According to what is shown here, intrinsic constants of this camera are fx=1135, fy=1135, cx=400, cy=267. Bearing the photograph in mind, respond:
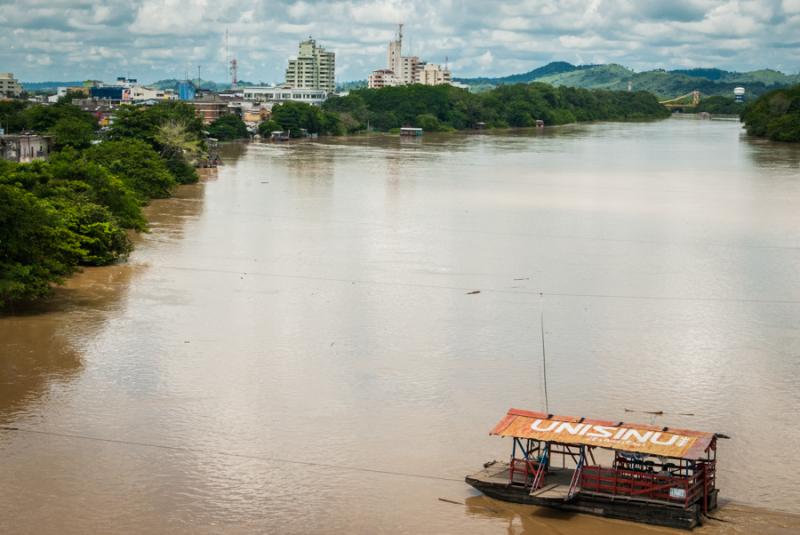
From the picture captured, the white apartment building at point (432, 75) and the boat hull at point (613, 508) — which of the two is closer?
the boat hull at point (613, 508)

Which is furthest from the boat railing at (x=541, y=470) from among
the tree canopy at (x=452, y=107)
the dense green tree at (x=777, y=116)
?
the tree canopy at (x=452, y=107)

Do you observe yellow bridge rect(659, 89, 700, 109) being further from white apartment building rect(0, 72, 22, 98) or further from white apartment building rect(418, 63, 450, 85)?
white apartment building rect(0, 72, 22, 98)

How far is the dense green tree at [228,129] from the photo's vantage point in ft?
191

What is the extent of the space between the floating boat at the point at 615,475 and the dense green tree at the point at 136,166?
20.6 m

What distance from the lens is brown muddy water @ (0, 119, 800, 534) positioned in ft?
34.3

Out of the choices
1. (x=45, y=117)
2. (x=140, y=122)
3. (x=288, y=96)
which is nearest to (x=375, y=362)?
(x=140, y=122)

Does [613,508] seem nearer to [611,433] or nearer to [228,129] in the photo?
[611,433]

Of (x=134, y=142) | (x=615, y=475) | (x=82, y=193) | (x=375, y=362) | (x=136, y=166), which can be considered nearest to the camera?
(x=615, y=475)

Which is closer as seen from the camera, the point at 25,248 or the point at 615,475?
the point at 615,475

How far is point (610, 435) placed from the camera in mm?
9961

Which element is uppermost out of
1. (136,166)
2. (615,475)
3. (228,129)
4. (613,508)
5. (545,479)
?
(228,129)

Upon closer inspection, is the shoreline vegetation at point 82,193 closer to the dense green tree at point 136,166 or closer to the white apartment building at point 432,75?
the dense green tree at point 136,166

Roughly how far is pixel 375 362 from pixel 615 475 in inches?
207

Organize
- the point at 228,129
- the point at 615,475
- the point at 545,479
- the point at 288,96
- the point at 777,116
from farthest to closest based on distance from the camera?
1. the point at 288,96
2. the point at 777,116
3. the point at 228,129
4. the point at 545,479
5. the point at 615,475
